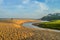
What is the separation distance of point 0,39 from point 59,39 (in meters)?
7.77

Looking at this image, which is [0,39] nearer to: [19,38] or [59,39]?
[19,38]

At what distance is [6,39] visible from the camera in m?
16.4

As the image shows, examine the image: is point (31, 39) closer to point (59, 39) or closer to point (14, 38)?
point (14, 38)

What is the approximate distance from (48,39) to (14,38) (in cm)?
451

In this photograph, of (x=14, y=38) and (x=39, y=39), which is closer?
(x=14, y=38)

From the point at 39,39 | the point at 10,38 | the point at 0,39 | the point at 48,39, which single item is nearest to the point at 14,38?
the point at 10,38

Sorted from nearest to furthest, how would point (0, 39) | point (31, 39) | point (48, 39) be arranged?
point (0, 39), point (31, 39), point (48, 39)

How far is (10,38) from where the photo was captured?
56.0 feet

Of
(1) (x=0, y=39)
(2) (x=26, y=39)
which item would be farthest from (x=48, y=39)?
(1) (x=0, y=39)

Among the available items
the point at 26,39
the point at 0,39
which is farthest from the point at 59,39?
the point at 0,39

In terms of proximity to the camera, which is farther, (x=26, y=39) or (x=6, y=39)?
(x=26, y=39)

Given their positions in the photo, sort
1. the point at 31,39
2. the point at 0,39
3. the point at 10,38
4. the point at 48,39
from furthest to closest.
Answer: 1. the point at 48,39
2. the point at 31,39
3. the point at 10,38
4. the point at 0,39

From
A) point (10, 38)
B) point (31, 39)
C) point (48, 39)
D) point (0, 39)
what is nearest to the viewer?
point (0, 39)

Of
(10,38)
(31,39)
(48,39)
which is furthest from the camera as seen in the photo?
(48,39)
